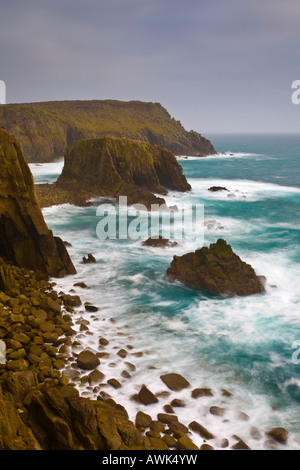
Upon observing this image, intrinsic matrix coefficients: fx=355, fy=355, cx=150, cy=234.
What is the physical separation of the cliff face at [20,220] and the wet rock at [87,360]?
835 centimetres

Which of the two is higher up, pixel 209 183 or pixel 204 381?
pixel 209 183

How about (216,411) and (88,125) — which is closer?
(216,411)

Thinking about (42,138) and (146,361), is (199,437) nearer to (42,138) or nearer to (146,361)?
(146,361)

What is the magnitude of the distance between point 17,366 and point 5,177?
11.2m

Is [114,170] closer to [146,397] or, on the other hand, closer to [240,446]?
[146,397]

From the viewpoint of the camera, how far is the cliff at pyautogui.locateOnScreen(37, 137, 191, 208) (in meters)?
48.7

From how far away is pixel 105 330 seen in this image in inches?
607

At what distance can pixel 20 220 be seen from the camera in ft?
64.4

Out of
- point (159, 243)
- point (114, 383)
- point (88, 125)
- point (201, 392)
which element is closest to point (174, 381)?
point (201, 392)

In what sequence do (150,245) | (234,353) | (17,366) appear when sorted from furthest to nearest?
1. (150,245)
2. (234,353)
3. (17,366)

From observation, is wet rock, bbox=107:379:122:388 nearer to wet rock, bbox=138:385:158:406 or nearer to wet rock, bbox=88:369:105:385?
wet rock, bbox=88:369:105:385

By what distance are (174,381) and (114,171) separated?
4081 cm
